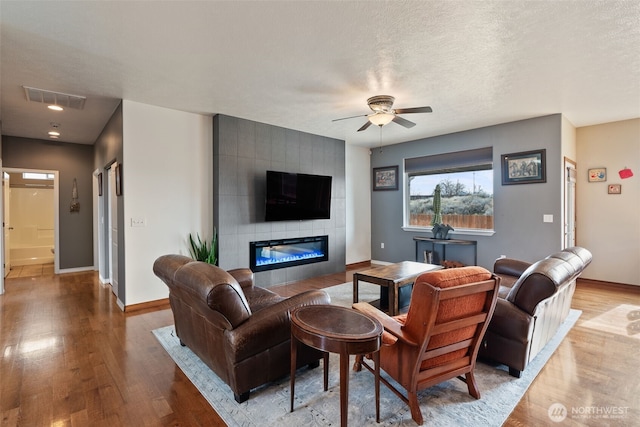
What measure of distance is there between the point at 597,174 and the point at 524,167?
136 centimetres

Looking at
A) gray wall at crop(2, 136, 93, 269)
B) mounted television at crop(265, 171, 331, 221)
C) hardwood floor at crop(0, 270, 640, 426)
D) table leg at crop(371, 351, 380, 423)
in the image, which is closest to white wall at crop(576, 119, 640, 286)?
hardwood floor at crop(0, 270, 640, 426)

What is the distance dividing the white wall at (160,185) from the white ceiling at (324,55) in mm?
284

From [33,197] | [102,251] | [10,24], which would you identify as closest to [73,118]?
[102,251]

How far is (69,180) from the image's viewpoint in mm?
6211

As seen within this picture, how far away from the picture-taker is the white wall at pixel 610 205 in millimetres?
4742

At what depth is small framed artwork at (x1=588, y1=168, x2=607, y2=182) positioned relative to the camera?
4993 millimetres

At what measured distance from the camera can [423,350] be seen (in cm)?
177

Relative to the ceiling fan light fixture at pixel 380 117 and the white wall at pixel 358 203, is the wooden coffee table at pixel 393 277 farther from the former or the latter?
the white wall at pixel 358 203

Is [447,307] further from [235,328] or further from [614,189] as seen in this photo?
[614,189]

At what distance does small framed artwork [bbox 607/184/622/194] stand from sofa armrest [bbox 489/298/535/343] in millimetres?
4261

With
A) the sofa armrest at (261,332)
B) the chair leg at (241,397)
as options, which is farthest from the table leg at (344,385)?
the chair leg at (241,397)

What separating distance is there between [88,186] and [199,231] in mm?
3730

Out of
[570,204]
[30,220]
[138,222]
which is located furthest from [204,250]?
[30,220]

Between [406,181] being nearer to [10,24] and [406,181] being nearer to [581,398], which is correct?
[581,398]
